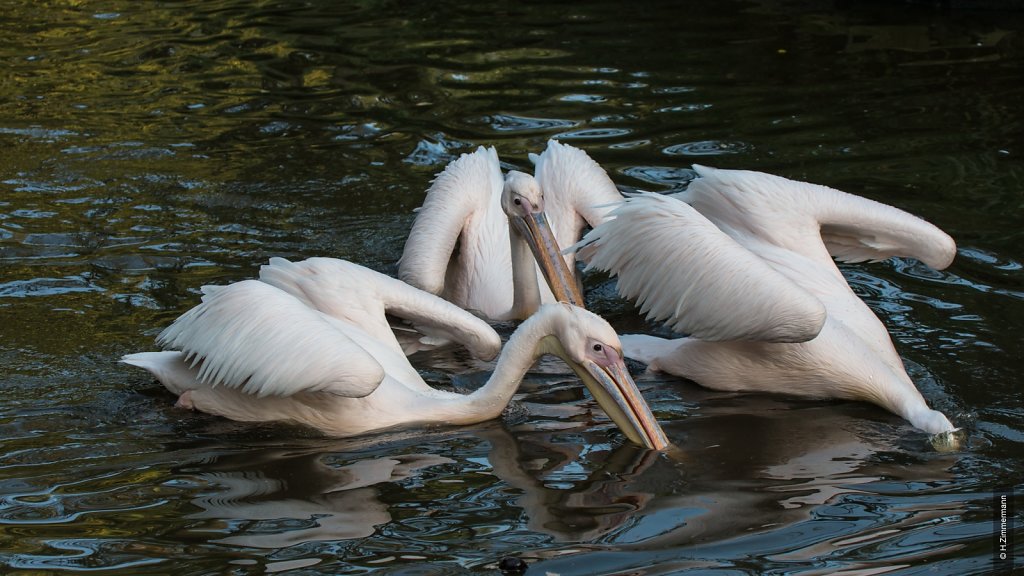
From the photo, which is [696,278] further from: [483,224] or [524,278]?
[483,224]

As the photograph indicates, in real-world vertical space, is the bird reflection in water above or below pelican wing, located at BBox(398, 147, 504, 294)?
below

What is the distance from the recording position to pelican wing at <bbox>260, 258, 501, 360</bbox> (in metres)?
5.66

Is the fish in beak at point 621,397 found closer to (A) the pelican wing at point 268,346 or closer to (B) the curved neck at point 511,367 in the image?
(B) the curved neck at point 511,367

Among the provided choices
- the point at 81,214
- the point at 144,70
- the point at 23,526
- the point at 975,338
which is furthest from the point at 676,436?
the point at 144,70

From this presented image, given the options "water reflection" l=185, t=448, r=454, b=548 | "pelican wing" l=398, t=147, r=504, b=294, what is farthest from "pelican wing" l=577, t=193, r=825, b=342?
"water reflection" l=185, t=448, r=454, b=548

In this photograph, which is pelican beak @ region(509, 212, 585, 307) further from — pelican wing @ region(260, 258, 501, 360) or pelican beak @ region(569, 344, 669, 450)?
pelican beak @ region(569, 344, 669, 450)

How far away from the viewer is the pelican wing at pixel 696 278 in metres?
5.21

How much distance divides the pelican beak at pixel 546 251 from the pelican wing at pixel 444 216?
513mm

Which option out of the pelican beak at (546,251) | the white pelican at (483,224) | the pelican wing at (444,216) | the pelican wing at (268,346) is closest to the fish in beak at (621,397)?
the pelican wing at (268,346)

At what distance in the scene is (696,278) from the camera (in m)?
5.42

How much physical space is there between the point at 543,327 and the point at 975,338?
6.75 ft

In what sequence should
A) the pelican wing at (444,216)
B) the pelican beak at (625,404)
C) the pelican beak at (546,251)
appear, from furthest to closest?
the pelican wing at (444,216) → the pelican beak at (546,251) → the pelican beak at (625,404)

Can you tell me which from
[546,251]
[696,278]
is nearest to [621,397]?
[696,278]

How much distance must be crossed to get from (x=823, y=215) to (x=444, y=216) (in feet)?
6.12
